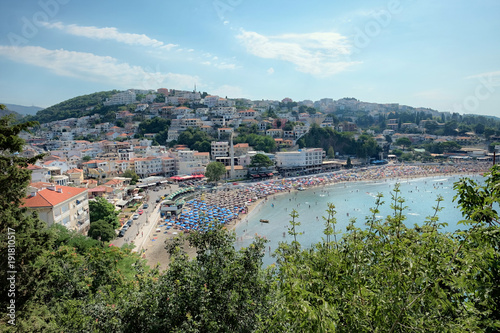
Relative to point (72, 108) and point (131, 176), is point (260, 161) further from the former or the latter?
point (72, 108)

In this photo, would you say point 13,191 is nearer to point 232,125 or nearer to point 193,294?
point 193,294

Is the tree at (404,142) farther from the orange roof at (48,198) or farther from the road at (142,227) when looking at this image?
the orange roof at (48,198)

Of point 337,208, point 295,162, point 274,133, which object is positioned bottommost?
point 337,208

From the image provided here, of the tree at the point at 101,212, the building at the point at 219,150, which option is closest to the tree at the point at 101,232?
the tree at the point at 101,212

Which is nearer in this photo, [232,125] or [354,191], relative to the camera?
[354,191]

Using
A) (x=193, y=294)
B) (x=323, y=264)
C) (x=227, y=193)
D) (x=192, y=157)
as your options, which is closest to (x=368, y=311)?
(x=323, y=264)

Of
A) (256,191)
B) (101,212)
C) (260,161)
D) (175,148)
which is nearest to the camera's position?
(101,212)

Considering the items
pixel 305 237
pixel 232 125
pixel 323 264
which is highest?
pixel 232 125

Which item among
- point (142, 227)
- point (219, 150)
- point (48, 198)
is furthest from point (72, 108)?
point (48, 198)
